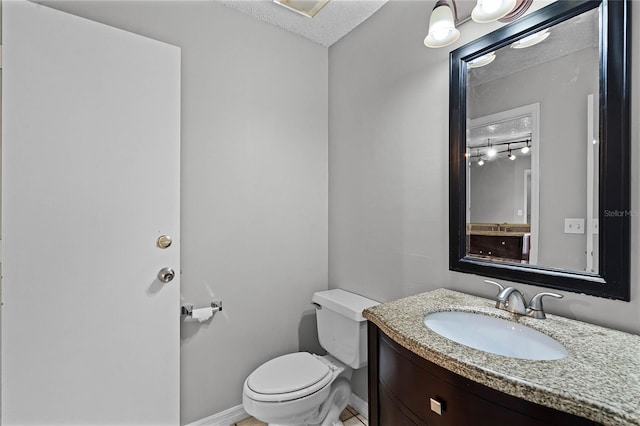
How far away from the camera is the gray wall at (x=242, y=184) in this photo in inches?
65.6

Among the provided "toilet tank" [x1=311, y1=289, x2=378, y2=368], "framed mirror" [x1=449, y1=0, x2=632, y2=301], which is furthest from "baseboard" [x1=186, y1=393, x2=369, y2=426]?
"framed mirror" [x1=449, y1=0, x2=632, y2=301]

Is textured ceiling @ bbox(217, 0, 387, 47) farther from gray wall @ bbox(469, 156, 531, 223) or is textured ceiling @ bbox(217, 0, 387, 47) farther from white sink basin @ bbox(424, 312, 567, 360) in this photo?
white sink basin @ bbox(424, 312, 567, 360)

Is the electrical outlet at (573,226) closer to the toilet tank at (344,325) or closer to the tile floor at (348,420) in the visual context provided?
the toilet tank at (344,325)

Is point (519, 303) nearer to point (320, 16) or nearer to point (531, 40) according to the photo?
point (531, 40)

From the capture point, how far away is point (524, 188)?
3.84 feet

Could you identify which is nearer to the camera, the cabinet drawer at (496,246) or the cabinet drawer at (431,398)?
the cabinet drawer at (431,398)

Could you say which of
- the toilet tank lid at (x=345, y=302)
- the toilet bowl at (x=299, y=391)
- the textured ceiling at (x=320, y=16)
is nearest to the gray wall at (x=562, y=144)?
the toilet tank lid at (x=345, y=302)

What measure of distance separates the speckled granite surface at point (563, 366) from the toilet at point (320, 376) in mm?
649

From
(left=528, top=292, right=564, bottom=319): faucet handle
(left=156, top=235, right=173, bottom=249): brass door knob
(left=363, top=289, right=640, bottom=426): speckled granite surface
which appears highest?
(left=156, top=235, right=173, bottom=249): brass door knob

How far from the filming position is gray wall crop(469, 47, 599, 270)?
1014 millimetres

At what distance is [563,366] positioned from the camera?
28.2 inches

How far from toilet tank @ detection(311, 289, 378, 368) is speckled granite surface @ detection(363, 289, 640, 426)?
0.59 m

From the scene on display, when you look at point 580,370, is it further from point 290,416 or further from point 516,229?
point 290,416

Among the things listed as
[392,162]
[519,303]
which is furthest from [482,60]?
[519,303]
